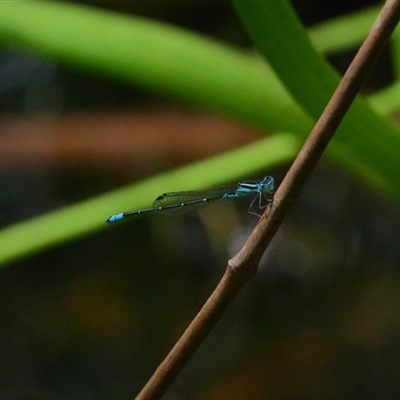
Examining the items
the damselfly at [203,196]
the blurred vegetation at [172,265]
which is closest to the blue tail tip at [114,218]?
the damselfly at [203,196]

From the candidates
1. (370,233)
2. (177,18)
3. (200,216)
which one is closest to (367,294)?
(370,233)

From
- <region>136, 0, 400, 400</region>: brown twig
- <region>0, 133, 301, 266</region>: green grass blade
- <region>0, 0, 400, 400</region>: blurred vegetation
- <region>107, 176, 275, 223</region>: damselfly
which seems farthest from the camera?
<region>0, 0, 400, 400</region>: blurred vegetation

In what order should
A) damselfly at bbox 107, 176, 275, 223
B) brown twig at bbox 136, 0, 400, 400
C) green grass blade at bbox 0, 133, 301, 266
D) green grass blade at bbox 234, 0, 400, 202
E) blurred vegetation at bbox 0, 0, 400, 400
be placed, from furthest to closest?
blurred vegetation at bbox 0, 0, 400, 400 → damselfly at bbox 107, 176, 275, 223 → green grass blade at bbox 0, 133, 301, 266 → green grass blade at bbox 234, 0, 400, 202 → brown twig at bbox 136, 0, 400, 400

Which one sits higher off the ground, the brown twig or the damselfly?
the damselfly

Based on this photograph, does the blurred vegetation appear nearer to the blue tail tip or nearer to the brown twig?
the blue tail tip

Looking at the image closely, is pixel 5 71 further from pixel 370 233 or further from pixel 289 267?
pixel 370 233

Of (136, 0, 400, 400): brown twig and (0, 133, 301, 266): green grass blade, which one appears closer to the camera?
(136, 0, 400, 400): brown twig

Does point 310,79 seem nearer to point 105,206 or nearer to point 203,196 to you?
point 105,206

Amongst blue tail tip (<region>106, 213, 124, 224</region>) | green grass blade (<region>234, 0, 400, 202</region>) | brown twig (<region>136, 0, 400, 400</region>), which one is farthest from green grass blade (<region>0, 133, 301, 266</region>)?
brown twig (<region>136, 0, 400, 400</region>)

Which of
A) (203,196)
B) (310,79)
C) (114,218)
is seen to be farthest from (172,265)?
(310,79)
